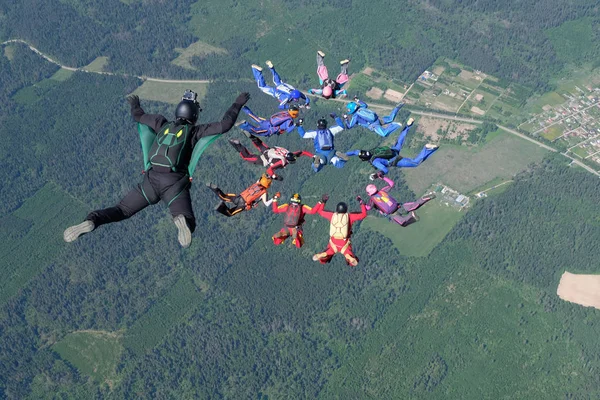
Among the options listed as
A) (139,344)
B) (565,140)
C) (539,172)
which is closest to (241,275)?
(139,344)

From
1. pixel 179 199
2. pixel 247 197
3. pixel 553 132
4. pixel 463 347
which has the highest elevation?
pixel 179 199

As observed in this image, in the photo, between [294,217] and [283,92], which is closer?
[294,217]

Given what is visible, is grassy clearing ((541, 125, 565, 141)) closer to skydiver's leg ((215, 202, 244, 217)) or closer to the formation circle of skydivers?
the formation circle of skydivers

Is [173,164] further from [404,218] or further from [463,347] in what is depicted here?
[463,347]

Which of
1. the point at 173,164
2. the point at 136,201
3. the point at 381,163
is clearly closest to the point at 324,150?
the point at 381,163

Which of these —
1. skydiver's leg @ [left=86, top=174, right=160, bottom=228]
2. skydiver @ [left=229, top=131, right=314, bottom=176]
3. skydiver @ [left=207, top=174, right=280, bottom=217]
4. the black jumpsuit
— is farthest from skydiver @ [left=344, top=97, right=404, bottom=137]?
skydiver's leg @ [left=86, top=174, right=160, bottom=228]

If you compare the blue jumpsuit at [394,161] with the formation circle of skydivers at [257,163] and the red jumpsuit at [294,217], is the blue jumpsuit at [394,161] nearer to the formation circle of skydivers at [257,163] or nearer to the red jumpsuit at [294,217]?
the formation circle of skydivers at [257,163]

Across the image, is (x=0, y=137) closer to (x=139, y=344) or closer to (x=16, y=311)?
(x=16, y=311)

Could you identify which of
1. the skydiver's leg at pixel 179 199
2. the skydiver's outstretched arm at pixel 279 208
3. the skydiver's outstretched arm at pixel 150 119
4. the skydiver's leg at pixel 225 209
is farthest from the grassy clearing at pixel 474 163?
the skydiver's leg at pixel 179 199
